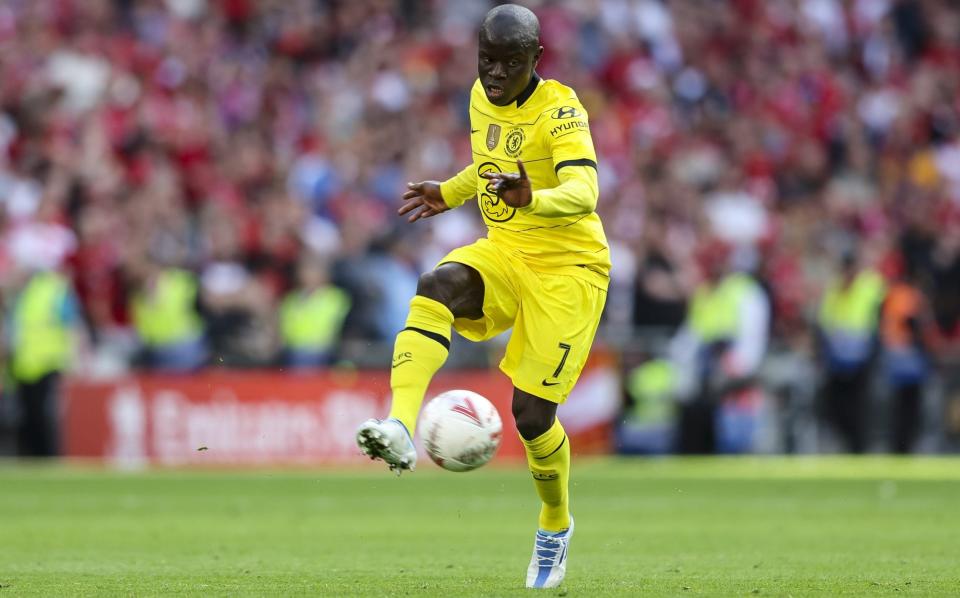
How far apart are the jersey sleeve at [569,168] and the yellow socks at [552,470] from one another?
44.8 inches

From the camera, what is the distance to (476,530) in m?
11.4

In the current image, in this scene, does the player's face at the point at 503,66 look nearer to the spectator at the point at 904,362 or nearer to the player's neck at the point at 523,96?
the player's neck at the point at 523,96

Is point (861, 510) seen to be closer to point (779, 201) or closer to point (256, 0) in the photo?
point (779, 201)

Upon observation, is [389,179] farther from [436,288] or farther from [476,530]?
[436,288]

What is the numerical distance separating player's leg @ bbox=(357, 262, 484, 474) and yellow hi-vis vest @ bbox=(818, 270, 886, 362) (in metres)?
10.9

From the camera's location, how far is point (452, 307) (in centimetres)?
755

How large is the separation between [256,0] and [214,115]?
7.71ft

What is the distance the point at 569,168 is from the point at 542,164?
12.3 inches

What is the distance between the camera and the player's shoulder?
7672 millimetres

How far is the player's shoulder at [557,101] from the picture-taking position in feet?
25.2

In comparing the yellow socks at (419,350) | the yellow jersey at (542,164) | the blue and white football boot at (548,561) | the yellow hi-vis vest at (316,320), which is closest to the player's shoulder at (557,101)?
the yellow jersey at (542,164)

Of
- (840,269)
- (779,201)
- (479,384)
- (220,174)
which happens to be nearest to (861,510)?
(479,384)

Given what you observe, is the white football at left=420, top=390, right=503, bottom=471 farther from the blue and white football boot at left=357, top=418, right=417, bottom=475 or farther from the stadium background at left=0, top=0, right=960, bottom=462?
the stadium background at left=0, top=0, right=960, bottom=462

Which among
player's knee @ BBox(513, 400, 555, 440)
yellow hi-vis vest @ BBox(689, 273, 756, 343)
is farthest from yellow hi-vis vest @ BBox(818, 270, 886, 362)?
player's knee @ BBox(513, 400, 555, 440)
